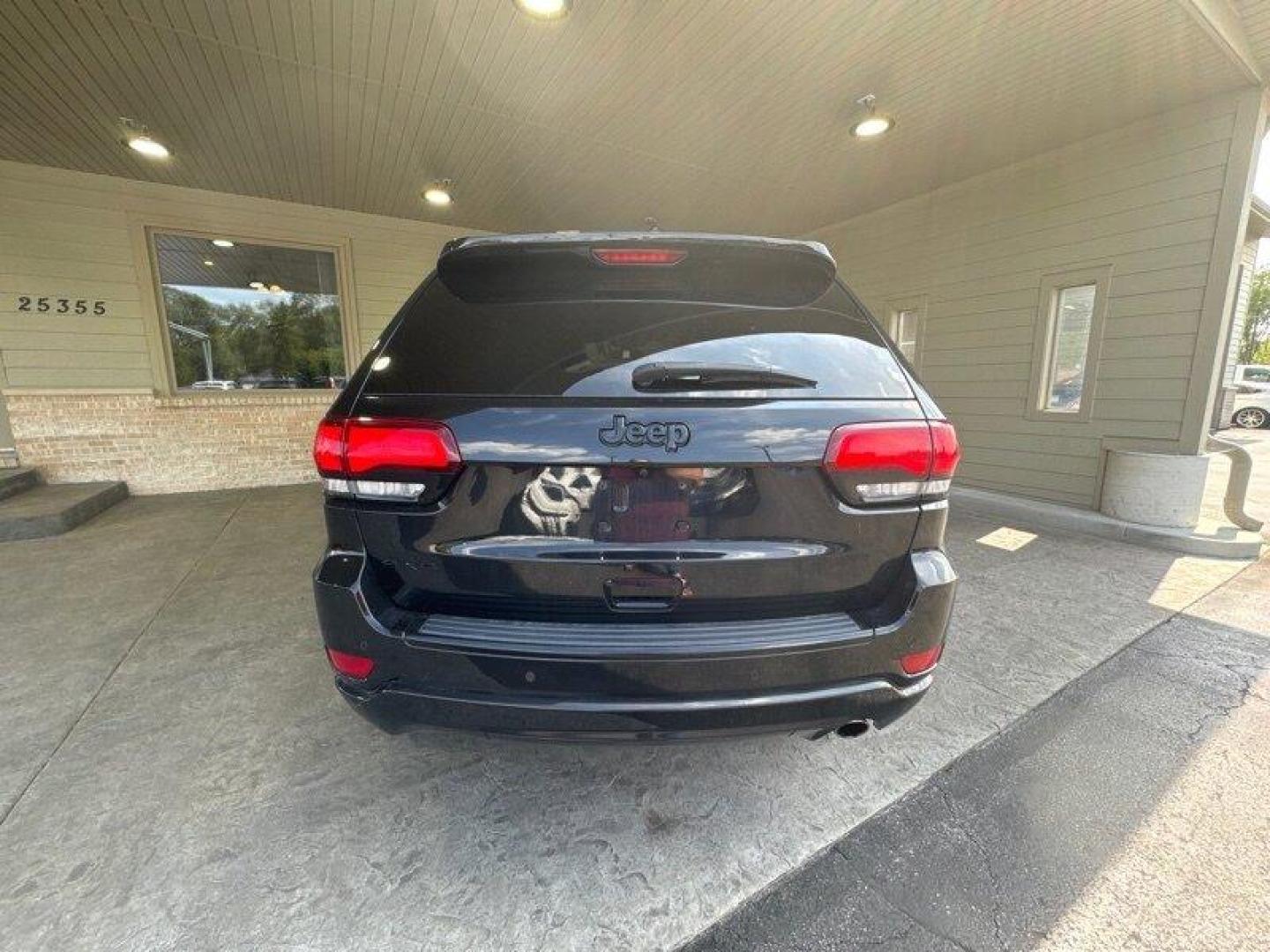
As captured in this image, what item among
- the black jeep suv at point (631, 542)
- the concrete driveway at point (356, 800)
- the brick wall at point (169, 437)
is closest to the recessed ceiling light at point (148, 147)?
the brick wall at point (169, 437)

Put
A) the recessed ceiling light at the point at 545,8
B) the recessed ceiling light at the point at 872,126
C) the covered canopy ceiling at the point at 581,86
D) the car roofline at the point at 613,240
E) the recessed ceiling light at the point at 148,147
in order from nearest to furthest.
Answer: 1. the car roofline at the point at 613,240
2. the recessed ceiling light at the point at 545,8
3. the covered canopy ceiling at the point at 581,86
4. the recessed ceiling light at the point at 872,126
5. the recessed ceiling light at the point at 148,147

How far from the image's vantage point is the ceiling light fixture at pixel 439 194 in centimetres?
567

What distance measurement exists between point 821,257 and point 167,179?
734 centimetres

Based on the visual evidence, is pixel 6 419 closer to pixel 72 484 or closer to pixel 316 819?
pixel 72 484

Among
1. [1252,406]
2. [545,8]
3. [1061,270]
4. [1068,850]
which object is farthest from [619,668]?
[1252,406]

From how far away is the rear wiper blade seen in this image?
1.26 metres

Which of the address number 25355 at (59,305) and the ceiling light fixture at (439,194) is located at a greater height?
the ceiling light fixture at (439,194)

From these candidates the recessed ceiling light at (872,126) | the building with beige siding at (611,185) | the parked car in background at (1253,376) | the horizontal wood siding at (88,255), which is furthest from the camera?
the parked car in background at (1253,376)

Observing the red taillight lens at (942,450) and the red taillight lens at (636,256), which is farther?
the red taillight lens at (636,256)

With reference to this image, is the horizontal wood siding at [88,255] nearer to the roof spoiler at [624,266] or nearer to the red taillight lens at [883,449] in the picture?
the roof spoiler at [624,266]

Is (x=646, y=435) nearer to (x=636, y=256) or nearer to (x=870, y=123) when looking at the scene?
(x=636, y=256)

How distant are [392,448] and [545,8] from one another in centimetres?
324

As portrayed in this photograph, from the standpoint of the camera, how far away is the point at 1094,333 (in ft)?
16.1

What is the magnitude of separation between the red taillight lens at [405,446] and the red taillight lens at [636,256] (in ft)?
2.07
